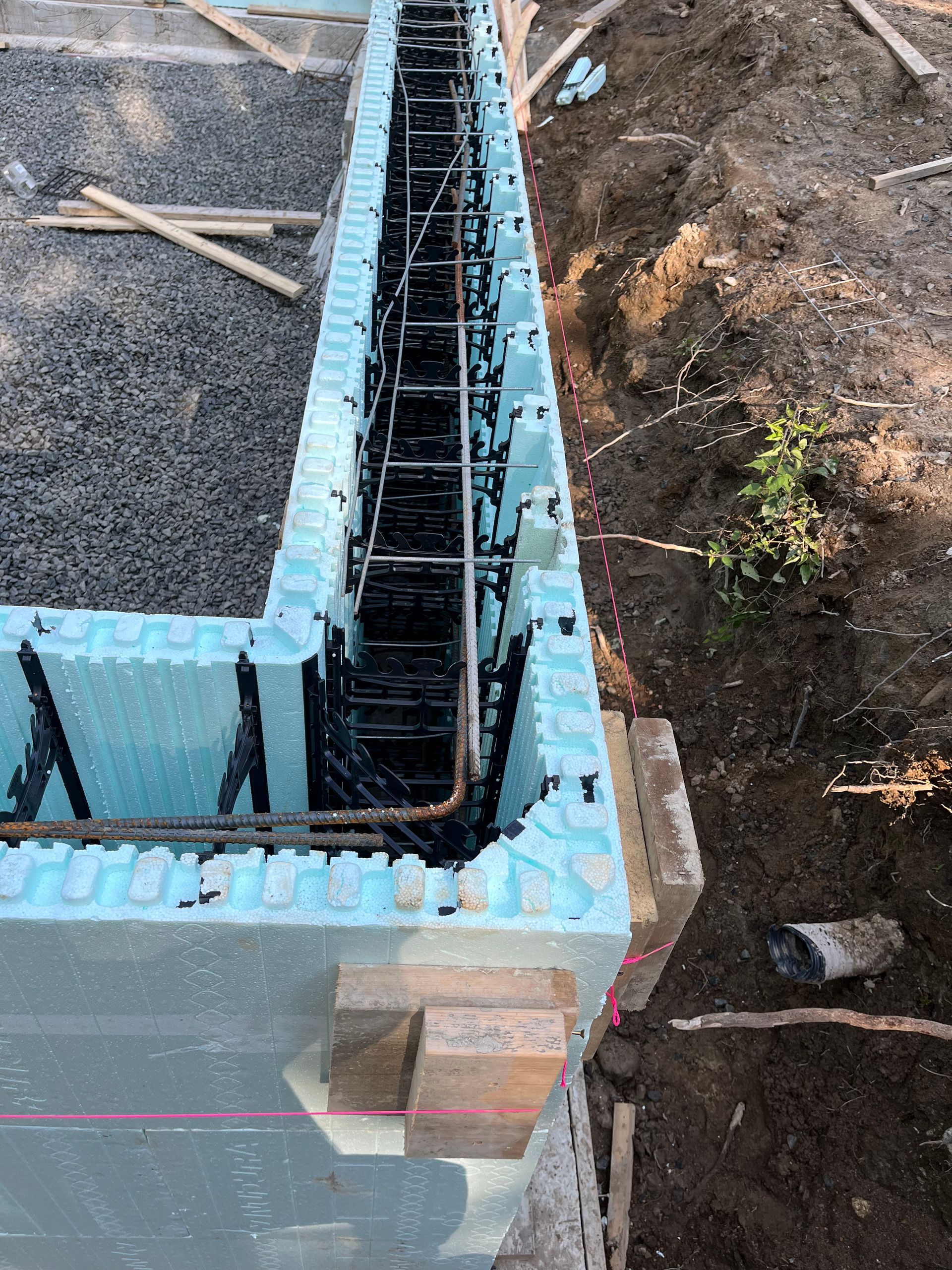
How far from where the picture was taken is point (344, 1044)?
367 centimetres

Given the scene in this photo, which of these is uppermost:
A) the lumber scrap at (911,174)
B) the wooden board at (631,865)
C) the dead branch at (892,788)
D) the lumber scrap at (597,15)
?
the lumber scrap at (597,15)

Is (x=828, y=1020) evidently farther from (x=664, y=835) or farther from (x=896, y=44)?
(x=896, y=44)

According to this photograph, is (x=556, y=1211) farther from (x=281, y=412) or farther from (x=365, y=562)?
(x=281, y=412)

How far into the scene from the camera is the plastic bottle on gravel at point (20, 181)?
56.6ft

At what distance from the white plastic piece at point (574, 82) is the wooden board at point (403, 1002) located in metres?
18.7

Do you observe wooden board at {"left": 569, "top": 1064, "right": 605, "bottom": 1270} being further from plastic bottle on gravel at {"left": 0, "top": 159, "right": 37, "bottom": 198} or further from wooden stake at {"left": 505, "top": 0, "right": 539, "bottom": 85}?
plastic bottle on gravel at {"left": 0, "top": 159, "right": 37, "bottom": 198}

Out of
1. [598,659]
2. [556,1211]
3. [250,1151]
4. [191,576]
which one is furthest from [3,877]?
[191,576]

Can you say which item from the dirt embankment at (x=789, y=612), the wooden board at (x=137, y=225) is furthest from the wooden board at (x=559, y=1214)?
the wooden board at (x=137, y=225)

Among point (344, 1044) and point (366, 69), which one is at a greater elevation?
point (366, 69)

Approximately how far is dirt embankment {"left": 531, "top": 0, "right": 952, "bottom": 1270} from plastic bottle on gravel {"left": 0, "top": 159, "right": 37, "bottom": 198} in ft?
35.6

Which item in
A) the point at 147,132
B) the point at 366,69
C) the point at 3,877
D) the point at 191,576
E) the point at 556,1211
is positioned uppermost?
the point at 366,69

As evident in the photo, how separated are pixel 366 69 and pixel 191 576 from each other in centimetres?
798

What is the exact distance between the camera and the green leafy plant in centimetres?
872

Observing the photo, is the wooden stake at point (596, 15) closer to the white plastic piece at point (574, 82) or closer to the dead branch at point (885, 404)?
the white plastic piece at point (574, 82)
